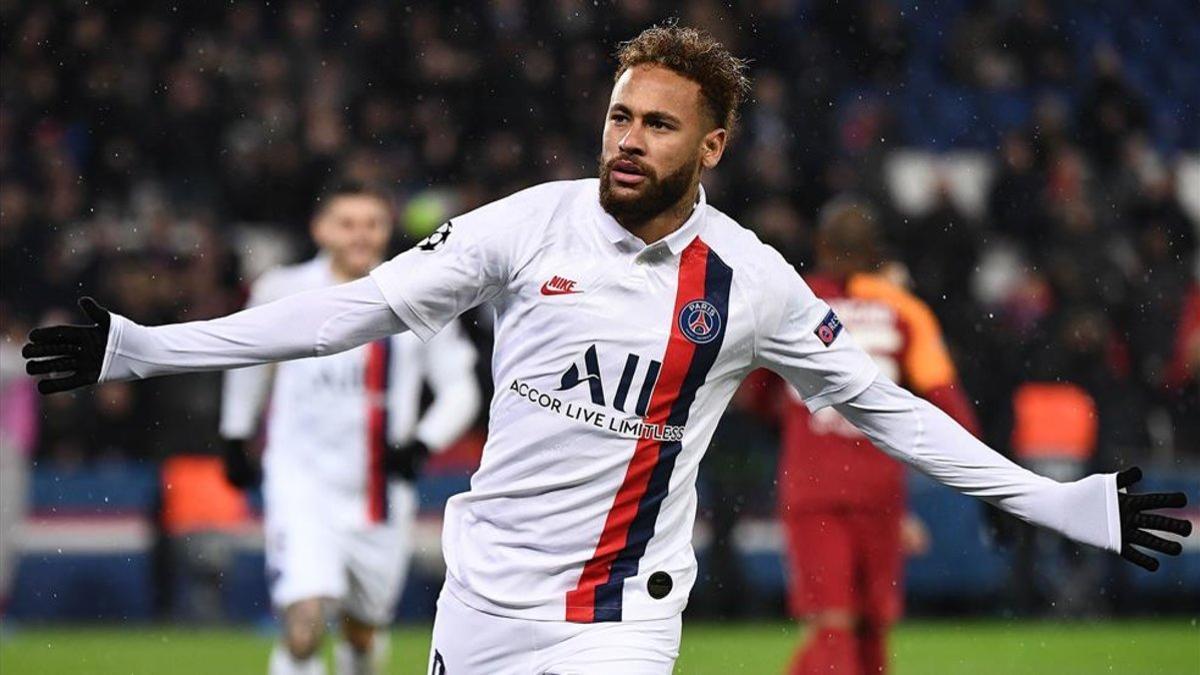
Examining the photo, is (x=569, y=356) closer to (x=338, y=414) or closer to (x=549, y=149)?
(x=338, y=414)

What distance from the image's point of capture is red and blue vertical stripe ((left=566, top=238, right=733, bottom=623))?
4945 mm

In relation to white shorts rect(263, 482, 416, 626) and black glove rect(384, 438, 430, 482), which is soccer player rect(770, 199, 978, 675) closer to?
black glove rect(384, 438, 430, 482)

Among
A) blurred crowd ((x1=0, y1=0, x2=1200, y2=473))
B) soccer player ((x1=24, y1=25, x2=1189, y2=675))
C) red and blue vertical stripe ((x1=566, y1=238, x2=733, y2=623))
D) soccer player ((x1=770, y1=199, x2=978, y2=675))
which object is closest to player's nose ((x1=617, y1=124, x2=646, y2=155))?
soccer player ((x1=24, y1=25, x2=1189, y2=675))

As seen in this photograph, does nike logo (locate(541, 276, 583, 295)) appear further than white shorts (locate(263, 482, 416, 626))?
No

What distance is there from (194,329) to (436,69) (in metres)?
11.2

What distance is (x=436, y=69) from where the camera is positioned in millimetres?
15883

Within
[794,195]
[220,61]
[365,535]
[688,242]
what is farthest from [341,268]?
[220,61]

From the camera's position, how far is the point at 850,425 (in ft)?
28.5

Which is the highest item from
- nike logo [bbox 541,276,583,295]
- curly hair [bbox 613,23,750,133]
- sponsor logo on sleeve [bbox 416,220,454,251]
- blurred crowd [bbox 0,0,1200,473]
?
blurred crowd [bbox 0,0,1200,473]

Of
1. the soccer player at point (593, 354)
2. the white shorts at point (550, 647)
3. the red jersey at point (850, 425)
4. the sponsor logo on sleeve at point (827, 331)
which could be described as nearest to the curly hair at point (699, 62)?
the soccer player at point (593, 354)

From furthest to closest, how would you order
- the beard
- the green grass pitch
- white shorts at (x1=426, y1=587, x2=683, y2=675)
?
the green grass pitch < the beard < white shorts at (x1=426, y1=587, x2=683, y2=675)

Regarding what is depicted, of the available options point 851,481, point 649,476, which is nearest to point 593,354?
point 649,476

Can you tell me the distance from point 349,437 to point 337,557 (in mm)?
515

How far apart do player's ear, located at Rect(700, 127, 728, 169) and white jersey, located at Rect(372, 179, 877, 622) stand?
158mm
